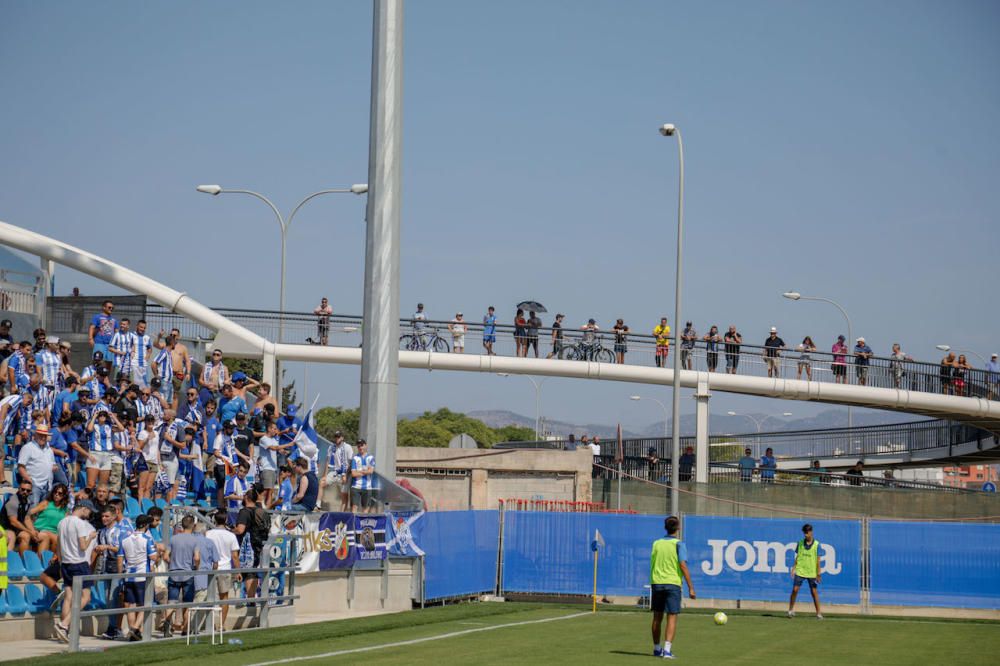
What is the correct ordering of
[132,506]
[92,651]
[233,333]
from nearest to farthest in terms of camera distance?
[92,651] → [132,506] → [233,333]

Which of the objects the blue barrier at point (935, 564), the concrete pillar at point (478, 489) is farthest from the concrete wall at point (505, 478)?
the blue barrier at point (935, 564)

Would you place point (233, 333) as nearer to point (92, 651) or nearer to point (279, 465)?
point (279, 465)

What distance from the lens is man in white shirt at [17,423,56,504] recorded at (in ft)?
61.9

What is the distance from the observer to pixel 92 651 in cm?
1573

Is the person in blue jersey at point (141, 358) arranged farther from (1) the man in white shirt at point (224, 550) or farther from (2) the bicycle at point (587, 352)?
(2) the bicycle at point (587, 352)

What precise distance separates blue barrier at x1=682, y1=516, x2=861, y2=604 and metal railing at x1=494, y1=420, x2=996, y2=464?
21588 millimetres

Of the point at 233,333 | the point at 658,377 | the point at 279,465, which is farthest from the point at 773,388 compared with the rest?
the point at 279,465

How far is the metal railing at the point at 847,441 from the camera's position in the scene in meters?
52.8

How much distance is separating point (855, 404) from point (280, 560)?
31.9 metres

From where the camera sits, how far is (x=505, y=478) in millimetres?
39688

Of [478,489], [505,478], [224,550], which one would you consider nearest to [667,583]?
[224,550]

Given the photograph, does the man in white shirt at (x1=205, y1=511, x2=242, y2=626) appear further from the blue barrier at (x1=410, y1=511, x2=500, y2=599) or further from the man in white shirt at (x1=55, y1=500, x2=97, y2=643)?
the blue barrier at (x1=410, y1=511, x2=500, y2=599)

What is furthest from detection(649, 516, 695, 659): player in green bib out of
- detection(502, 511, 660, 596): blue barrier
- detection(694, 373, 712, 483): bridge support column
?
detection(694, 373, 712, 483): bridge support column

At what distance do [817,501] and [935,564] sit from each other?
9269 millimetres
